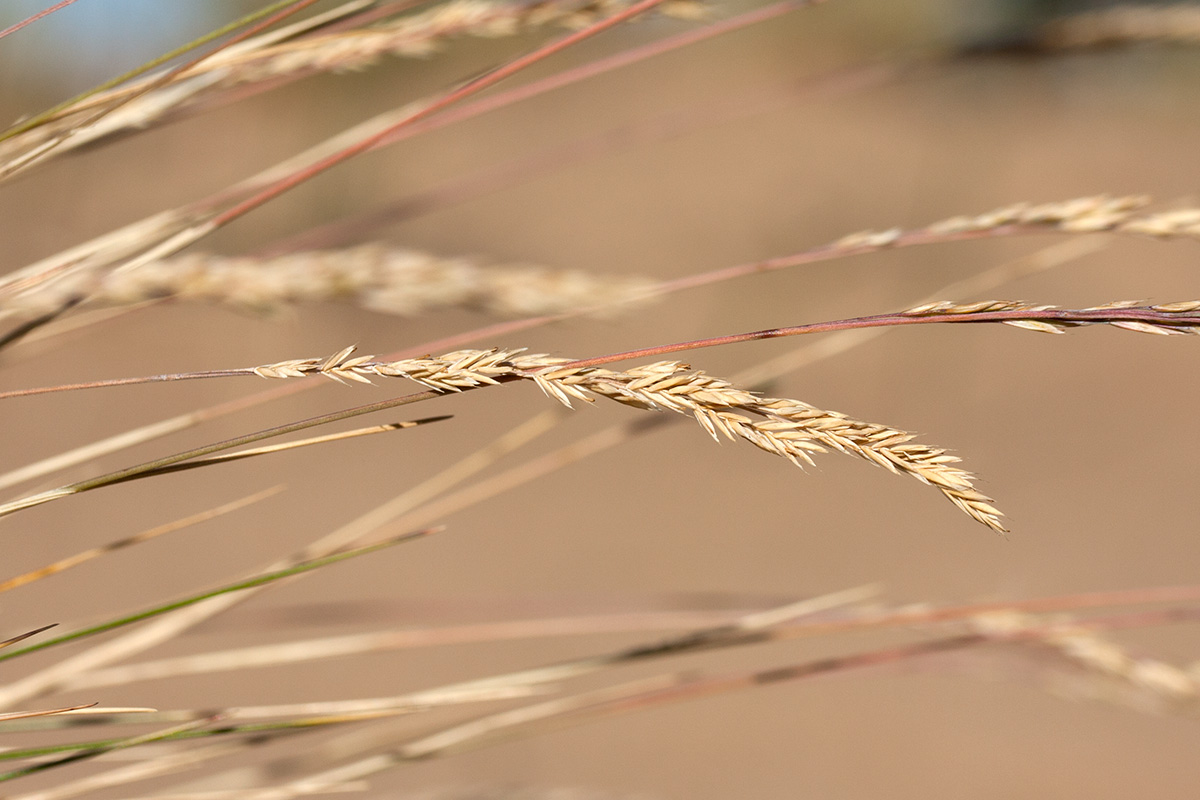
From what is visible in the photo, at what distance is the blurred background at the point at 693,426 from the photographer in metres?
2.09

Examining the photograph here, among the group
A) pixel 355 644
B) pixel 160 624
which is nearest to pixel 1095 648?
pixel 355 644

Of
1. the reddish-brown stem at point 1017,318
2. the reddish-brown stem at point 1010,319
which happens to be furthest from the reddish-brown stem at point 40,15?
the reddish-brown stem at point 1017,318

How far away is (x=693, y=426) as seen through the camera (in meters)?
3.09

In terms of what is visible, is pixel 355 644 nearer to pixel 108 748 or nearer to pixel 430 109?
pixel 108 748

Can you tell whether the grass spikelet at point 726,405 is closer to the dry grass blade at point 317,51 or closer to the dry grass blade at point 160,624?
the dry grass blade at point 160,624

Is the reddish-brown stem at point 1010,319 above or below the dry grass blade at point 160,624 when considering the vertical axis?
above

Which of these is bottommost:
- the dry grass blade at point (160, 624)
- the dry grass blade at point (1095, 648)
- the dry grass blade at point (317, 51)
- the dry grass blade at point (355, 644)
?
the dry grass blade at point (1095, 648)

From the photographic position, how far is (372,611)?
0.82m

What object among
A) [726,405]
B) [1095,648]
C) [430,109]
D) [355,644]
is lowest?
[1095,648]

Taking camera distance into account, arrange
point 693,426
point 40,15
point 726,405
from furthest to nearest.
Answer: point 693,426 < point 40,15 < point 726,405

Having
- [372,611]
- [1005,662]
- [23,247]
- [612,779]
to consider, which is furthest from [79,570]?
[1005,662]

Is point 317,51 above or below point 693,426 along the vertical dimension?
above

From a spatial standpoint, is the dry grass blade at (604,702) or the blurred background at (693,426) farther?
the blurred background at (693,426)

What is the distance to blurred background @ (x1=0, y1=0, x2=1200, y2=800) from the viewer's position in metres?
2.09
